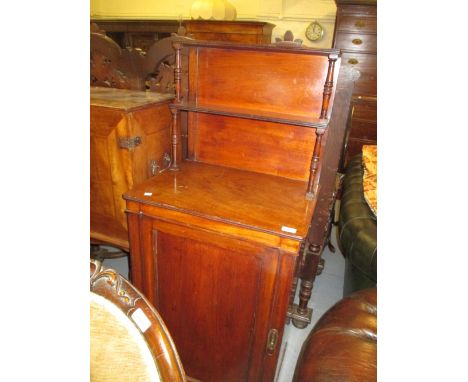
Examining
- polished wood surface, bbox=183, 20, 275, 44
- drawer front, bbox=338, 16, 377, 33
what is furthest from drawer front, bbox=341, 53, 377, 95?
polished wood surface, bbox=183, 20, 275, 44

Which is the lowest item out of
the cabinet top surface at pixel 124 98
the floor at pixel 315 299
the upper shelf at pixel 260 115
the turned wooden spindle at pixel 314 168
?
the floor at pixel 315 299

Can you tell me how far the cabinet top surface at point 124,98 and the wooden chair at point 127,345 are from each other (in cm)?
83

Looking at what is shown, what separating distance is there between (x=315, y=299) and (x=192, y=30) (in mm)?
3195

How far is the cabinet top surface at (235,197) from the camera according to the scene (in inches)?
40.8

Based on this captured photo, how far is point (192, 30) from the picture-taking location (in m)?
3.65

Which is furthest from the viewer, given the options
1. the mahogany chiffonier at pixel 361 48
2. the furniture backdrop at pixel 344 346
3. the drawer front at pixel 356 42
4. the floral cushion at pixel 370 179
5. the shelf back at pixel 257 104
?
the drawer front at pixel 356 42

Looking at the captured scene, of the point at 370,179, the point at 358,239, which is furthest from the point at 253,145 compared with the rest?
the point at 370,179

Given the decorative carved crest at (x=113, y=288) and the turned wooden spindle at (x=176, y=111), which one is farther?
the turned wooden spindle at (x=176, y=111)

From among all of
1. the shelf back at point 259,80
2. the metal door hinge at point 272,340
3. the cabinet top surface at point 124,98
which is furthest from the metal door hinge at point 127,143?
the metal door hinge at point 272,340

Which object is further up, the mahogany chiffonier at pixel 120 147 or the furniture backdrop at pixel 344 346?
the mahogany chiffonier at pixel 120 147

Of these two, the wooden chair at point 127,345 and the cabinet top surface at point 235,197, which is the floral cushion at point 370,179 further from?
the wooden chair at point 127,345

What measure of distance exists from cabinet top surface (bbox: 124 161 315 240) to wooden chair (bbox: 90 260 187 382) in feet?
1.60

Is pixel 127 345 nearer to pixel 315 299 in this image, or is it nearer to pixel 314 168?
pixel 314 168
